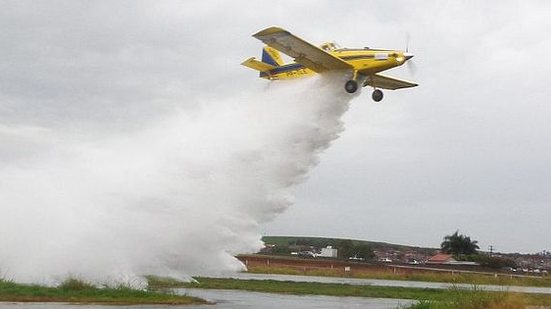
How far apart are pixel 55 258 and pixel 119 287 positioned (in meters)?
3.89

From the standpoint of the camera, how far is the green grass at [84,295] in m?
22.8

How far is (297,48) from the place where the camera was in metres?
26.3

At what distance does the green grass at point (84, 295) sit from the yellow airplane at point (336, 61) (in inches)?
394

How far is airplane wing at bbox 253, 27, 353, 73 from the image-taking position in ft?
83.1

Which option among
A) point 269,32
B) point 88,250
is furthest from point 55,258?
point 269,32

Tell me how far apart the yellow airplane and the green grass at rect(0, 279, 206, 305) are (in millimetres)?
9995

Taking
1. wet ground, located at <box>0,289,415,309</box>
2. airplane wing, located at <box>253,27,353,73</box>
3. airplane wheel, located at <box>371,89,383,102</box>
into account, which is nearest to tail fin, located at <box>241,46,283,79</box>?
airplane wing, located at <box>253,27,353,73</box>

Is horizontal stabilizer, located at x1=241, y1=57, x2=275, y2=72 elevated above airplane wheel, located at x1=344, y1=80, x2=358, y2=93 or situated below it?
above

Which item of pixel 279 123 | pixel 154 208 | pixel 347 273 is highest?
pixel 279 123

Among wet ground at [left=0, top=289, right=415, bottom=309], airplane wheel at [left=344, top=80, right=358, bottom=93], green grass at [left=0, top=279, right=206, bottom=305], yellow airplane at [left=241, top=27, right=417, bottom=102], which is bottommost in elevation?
wet ground at [left=0, top=289, right=415, bottom=309]

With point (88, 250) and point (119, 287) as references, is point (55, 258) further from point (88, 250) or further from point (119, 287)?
point (119, 287)

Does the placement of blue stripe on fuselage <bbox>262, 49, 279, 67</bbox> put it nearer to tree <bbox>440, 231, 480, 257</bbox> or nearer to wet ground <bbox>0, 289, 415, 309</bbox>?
wet ground <bbox>0, 289, 415, 309</bbox>

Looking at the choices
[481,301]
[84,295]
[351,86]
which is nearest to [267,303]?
[84,295]

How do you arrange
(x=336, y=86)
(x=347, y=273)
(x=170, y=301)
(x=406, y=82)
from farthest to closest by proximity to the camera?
(x=347, y=273), (x=406, y=82), (x=336, y=86), (x=170, y=301)
